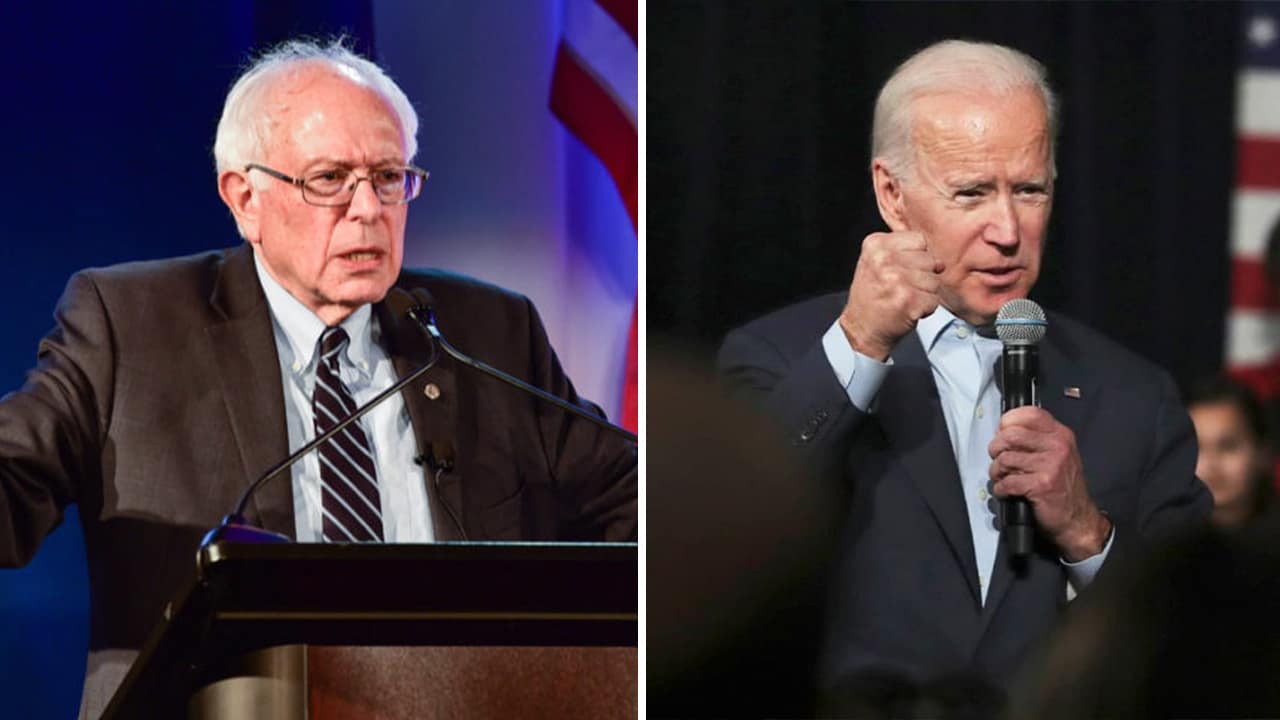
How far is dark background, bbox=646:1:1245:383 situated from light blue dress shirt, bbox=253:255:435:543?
2.01 feet

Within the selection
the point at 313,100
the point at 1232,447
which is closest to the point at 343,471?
the point at 313,100

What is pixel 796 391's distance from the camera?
3414 mm

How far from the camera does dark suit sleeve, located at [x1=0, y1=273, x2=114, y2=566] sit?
3.32 m

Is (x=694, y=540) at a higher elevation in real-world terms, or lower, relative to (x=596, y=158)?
lower

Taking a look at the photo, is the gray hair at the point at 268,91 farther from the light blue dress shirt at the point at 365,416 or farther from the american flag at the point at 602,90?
the american flag at the point at 602,90

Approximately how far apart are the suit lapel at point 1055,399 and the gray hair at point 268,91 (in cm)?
150

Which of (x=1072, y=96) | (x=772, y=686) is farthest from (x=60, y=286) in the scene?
(x=1072, y=96)

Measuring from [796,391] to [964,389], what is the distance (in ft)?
1.19

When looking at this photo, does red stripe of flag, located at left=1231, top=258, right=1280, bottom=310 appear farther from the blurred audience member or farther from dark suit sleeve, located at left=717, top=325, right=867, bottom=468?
dark suit sleeve, located at left=717, top=325, right=867, bottom=468

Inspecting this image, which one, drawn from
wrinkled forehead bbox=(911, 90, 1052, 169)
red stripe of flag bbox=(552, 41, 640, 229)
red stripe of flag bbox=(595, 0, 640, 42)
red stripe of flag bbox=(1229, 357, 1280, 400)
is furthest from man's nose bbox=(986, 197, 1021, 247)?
red stripe of flag bbox=(595, 0, 640, 42)

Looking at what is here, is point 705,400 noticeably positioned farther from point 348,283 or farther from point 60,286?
point 60,286

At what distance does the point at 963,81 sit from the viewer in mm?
3438

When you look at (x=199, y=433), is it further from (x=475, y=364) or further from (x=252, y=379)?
(x=475, y=364)

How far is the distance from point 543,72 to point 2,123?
1201 mm
